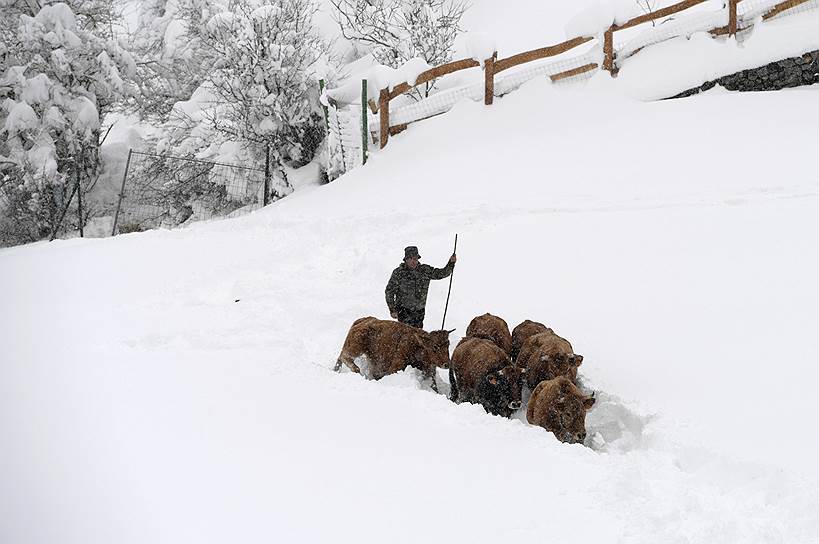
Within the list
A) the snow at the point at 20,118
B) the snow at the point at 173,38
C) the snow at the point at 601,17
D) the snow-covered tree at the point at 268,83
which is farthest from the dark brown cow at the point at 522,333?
the snow at the point at 173,38

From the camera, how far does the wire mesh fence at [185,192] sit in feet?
53.9

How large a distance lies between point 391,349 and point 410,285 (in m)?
1.14

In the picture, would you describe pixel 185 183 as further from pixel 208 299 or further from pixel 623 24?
pixel 623 24

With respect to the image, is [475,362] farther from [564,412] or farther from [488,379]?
[564,412]

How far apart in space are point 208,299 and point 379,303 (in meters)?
2.28

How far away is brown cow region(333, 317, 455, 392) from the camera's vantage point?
6188mm

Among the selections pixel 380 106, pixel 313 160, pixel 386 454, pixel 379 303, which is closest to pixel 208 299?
pixel 379 303

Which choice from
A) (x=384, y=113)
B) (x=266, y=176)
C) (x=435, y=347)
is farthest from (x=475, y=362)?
(x=266, y=176)

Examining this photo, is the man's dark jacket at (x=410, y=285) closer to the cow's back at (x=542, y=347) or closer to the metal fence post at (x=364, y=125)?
the cow's back at (x=542, y=347)

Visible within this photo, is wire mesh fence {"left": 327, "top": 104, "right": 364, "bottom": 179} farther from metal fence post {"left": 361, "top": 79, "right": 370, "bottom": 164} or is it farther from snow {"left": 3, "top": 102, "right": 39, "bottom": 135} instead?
snow {"left": 3, "top": 102, "right": 39, "bottom": 135}

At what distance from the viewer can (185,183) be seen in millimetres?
17047

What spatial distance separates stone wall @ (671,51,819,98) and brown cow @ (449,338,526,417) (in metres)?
8.92

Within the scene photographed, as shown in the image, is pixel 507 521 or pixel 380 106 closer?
pixel 507 521

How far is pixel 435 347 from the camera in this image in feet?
20.7
